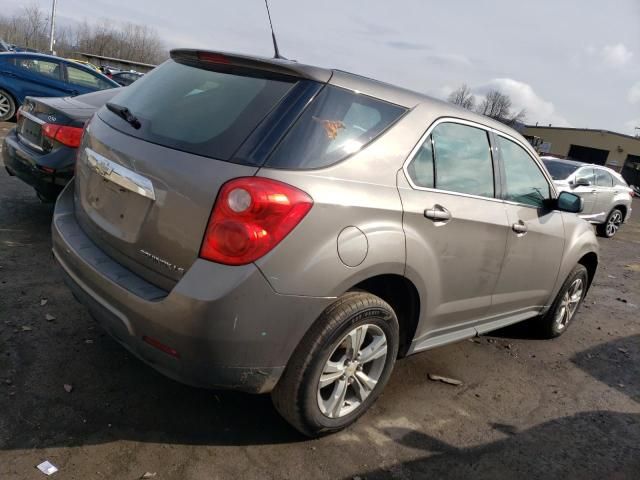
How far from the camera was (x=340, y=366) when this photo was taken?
269 cm

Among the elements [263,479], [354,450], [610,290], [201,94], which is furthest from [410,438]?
[610,290]

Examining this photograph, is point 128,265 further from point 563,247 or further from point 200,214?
point 563,247

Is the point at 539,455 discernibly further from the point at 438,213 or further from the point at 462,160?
the point at 462,160

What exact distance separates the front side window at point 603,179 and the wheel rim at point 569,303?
7.38 metres

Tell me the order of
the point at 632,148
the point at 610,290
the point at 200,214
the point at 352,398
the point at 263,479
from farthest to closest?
the point at 632,148 → the point at 610,290 → the point at 352,398 → the point at 263,479 → the point at 200,214

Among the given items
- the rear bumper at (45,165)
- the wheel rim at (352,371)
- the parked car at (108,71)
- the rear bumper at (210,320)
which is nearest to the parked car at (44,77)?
the rear bumper at (45,165)

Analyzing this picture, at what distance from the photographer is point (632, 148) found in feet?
165

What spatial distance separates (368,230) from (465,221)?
86 cm

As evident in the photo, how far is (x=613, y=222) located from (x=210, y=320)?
1231cm

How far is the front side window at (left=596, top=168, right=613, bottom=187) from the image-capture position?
11388 millimetres

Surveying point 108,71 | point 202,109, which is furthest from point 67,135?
point 108,71

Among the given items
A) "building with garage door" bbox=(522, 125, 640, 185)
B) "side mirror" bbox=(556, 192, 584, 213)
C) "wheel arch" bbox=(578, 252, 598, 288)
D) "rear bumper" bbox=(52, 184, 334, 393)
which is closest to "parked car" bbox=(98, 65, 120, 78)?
"wheel arch" bbox=(578, 252, 598, 288)

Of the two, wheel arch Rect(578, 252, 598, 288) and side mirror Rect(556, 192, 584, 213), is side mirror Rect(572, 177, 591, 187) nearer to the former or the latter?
wheel arch Rect(578, 252, 598, 288)

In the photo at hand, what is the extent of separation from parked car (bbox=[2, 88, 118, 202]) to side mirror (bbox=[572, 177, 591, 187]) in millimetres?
8859
